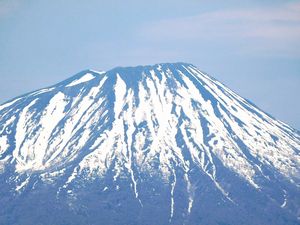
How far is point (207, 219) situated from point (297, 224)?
22.3 metres

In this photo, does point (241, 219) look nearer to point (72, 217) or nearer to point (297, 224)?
point (297, 224)

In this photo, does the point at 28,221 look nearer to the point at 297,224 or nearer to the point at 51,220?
the point at 51,220

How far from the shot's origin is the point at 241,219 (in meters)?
200

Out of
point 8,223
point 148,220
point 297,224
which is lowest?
point 297,224

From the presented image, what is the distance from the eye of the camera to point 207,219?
7810 inches

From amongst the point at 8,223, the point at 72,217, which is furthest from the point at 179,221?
the point at 8,223

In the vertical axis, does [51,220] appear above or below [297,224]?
above

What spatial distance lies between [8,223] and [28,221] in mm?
4912

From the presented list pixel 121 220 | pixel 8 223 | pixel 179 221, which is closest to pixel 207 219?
pixel 179 221

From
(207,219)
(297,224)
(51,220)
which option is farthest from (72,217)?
(297,224)

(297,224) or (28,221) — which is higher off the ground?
(28,221)

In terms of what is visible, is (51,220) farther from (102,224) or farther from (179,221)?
(179,221)

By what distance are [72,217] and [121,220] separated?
12261mm

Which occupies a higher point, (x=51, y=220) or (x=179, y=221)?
(x=51, y=220)
